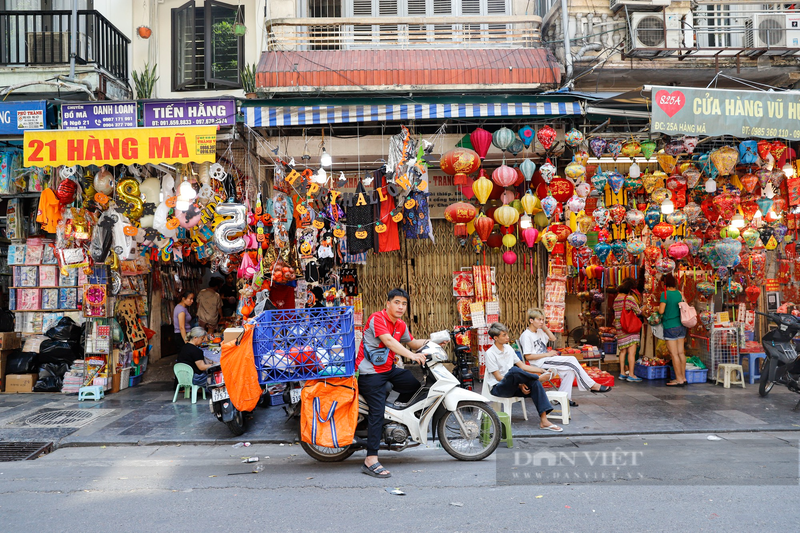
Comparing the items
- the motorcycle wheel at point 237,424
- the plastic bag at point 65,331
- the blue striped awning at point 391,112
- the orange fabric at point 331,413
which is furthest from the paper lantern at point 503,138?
the plastic bag at point 65,331

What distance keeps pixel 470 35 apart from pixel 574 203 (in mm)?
3731

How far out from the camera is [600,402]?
8.95 meters

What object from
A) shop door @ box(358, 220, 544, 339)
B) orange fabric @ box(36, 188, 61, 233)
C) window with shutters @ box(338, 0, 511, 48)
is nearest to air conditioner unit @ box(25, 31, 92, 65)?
orange fabric @ box(36, 188, 61, 233)

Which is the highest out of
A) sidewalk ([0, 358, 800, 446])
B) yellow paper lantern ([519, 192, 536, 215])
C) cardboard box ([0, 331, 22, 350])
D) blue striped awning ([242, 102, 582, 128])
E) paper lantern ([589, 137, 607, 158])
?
blue striped awning ([242, 102, 582, 128])

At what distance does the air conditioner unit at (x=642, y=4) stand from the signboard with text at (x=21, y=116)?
9.52m

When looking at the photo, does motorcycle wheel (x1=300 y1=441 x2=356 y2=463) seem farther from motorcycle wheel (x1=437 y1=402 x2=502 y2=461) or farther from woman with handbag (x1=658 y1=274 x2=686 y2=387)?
woman with handbag (x1=658 y1=274 x2=686 y2=387)

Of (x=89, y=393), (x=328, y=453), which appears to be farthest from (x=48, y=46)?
(x=328, y=453)

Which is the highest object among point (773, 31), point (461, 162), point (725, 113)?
point (773, 31)

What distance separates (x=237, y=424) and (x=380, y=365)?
8.23ft

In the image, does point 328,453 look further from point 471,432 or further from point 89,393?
point 89,393

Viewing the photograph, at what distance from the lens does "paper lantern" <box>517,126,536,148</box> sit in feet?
30.0

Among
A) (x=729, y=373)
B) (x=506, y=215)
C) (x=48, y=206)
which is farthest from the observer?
(x=729, y=373)

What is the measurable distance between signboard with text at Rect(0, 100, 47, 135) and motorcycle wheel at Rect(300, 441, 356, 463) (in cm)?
693

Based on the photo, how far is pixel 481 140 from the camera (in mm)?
9016
